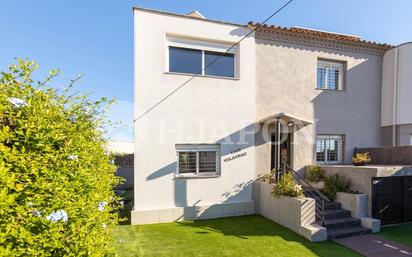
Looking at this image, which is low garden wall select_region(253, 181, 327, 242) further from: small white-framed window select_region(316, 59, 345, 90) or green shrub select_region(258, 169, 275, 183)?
small white-framed window select_region(316, 59, 345, 90)

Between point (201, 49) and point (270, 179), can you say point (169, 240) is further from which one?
point (201, 49)

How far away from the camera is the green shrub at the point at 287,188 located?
31.8ft

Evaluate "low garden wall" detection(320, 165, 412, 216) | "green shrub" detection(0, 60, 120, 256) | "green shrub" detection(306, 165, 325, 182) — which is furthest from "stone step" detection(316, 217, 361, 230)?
"green shrub" detection(0, 60, 120, 256)

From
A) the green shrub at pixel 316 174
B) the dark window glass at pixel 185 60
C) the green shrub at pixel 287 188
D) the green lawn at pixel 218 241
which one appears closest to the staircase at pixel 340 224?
the green lawn at pixel 218 241

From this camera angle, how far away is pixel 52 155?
313cm

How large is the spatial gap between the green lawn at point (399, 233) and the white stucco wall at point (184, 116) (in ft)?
18.3

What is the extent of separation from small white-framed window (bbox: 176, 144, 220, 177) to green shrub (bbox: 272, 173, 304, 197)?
9.37ft

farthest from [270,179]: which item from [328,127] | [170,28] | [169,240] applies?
[170,28]

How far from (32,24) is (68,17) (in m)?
1.33

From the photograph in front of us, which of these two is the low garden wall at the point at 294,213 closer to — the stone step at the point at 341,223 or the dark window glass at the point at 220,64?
the stone step at the point at 341,223

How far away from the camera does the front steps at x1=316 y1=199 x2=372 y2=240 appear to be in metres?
8.96

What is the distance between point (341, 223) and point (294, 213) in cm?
188

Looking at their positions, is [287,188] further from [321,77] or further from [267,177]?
[321,77]

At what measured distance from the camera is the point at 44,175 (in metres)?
3.03
